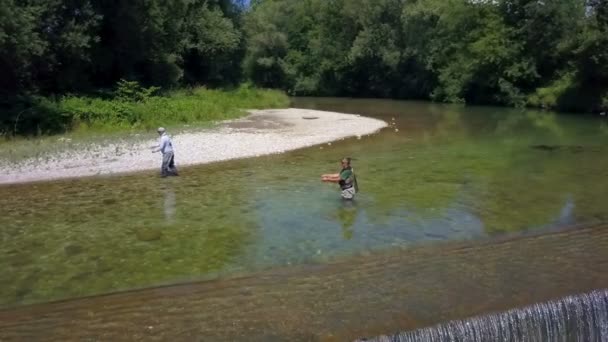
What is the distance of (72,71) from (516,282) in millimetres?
35865

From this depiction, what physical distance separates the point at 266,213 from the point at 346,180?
8.48ft

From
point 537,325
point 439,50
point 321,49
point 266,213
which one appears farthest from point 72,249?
point 321,49

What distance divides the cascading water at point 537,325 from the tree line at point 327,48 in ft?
90.8

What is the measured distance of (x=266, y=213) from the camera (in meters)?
18.3

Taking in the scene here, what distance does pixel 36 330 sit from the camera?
10.1 m

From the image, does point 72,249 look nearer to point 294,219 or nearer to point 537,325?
point 294,219

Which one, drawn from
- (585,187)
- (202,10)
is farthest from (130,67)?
(585,187)

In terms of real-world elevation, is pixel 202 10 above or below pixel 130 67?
above

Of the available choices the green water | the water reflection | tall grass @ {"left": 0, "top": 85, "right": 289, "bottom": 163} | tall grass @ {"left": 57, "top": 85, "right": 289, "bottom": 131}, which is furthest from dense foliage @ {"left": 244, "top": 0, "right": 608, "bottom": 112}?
the water reflection

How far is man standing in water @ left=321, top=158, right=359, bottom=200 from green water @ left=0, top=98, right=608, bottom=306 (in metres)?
0.37

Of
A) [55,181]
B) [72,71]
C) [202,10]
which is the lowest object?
[55,181]

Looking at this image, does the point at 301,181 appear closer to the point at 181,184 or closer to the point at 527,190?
the point at 181,184

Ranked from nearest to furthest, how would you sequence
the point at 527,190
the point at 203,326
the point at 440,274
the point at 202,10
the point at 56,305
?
1. the point at 203,326
2. the point at 56,305
3. the point at 440,274
4. the point at 527,190
5. the point at 202,10

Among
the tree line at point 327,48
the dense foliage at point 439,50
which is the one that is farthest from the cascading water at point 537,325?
the dense foliage at point 439,50
